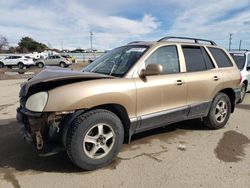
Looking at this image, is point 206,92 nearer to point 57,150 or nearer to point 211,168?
point 211,168

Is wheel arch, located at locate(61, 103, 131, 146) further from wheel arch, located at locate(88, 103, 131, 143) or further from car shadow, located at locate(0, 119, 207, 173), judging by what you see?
car shadow, located at locate(0, 119, 207, 173)

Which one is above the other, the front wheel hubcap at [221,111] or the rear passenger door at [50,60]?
the rear passenger door at [50,60]

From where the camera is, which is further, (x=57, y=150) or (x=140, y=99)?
(x=140, y=99)

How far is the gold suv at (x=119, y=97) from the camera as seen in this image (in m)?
3.37

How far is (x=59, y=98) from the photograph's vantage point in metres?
3.30

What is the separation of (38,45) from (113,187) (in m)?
77.3

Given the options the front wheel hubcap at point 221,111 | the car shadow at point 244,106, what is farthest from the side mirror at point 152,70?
the car shadow at point 244,106

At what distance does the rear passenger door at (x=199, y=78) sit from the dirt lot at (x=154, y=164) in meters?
0.62

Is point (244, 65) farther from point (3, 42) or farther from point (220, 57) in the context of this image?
point (3, 42)

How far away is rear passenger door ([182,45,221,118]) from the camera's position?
15.6 ft

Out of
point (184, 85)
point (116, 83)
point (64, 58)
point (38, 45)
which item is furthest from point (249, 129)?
point (38, 45)

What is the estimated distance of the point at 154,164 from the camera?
383 cm

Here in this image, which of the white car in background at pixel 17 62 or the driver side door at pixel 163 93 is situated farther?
the white car in background at pixel 17 62

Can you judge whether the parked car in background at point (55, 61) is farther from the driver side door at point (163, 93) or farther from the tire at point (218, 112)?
the driver side door at point (163, 93)
